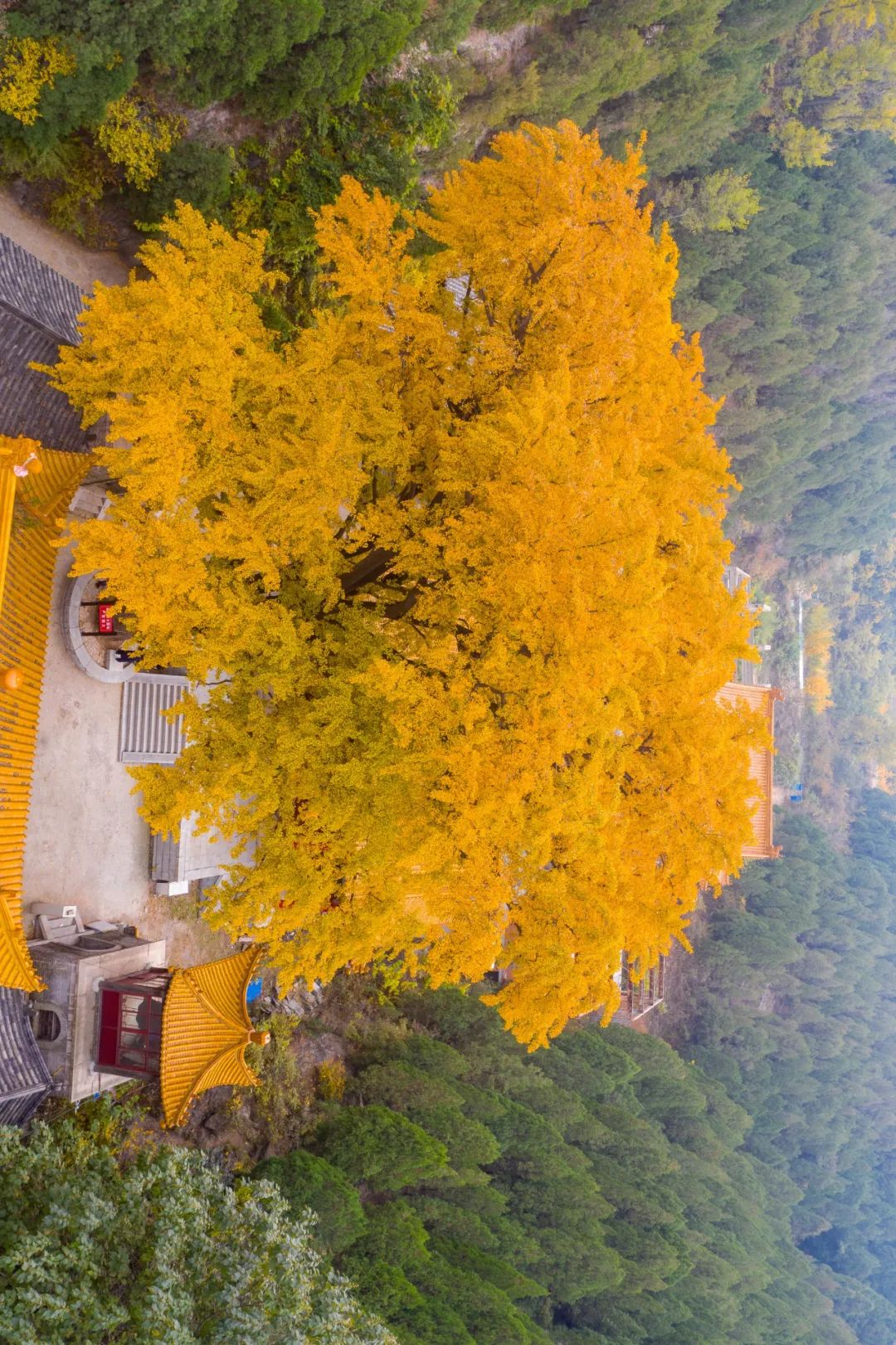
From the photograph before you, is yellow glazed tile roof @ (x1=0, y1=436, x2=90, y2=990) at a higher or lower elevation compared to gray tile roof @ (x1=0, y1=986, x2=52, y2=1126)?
higher

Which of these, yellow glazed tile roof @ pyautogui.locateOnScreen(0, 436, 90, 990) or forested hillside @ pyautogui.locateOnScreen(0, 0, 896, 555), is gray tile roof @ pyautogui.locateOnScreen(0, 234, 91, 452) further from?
forested hillside @ pyautogui.locateOnScreen(0, 0, 896, 555)

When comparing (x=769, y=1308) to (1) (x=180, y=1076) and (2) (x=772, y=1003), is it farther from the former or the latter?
(1) (x=180, y=1076)

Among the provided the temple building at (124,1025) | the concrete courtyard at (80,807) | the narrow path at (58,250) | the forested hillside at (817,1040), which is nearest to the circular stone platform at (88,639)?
the concrete courtyard at (80,807)

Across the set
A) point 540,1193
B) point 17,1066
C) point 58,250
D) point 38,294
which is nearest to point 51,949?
point 17,1066

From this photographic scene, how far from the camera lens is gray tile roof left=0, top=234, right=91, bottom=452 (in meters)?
16.2

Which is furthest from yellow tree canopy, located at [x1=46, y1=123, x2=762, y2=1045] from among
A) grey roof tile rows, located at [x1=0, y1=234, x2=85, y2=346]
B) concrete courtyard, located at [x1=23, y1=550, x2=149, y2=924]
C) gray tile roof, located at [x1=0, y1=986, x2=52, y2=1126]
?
gray tile roof, located at [x1=0, y1=986, x2=52, y2=1126]

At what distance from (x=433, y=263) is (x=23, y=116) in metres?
8.27

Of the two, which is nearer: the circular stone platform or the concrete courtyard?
the concrete courtyard

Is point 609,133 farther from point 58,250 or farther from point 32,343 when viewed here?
point 32,343

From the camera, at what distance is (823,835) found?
57156 millimetres

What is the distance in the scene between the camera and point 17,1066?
49.4 feet

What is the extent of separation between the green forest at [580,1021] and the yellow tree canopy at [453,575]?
13.9 feet

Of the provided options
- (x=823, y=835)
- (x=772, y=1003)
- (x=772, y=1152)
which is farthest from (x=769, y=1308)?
(x=823, y=835)

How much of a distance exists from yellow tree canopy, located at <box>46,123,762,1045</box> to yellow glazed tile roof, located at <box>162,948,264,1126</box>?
2.84m
